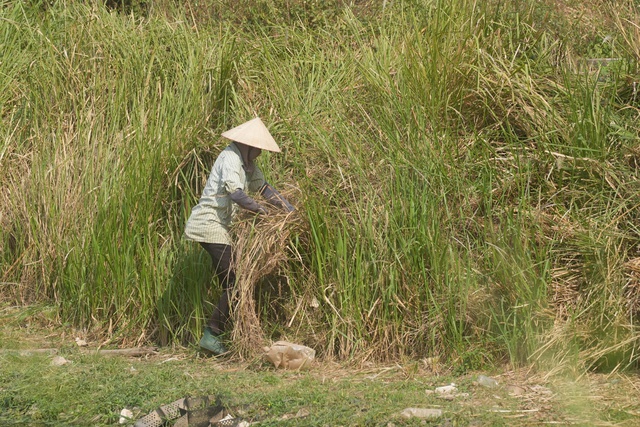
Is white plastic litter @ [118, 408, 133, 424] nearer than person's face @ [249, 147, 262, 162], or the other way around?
white plastic litter @ [118, 408, 133, 424]

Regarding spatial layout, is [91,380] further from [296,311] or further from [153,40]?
[153,40]

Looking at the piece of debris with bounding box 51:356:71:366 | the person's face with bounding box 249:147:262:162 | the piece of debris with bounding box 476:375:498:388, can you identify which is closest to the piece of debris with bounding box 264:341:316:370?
the piece of debris with bounding box 476:375:498:388

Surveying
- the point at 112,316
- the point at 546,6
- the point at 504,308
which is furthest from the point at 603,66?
the point at 112,316

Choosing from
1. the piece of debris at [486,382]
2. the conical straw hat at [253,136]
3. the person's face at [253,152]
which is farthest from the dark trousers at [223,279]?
the piece of debris at [486,382]

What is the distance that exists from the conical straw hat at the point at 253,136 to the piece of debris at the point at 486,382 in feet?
6.98

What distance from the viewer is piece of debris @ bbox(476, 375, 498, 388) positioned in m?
5.63

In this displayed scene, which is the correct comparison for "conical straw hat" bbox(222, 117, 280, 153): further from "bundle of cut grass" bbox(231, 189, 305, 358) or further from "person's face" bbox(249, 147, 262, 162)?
"bundle of cut grass" bbox(231, 189, 305, 358)

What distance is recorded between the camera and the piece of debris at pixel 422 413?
16.3ft

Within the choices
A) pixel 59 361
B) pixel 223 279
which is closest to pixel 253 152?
pixel 223 279

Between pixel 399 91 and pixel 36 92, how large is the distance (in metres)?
3.54

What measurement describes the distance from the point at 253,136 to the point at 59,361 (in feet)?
6.97

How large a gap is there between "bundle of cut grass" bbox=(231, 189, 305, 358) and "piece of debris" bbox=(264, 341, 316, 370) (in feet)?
1.02

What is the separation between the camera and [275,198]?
6715 mm

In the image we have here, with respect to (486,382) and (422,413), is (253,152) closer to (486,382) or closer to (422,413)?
(486,382)
